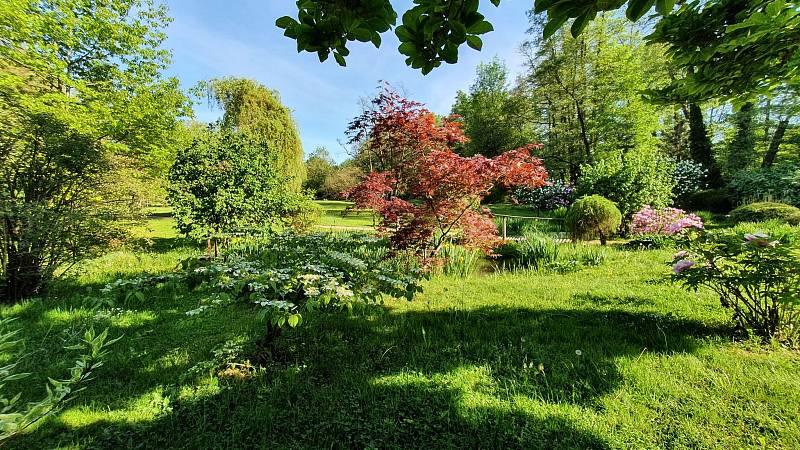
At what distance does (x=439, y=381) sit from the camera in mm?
2535

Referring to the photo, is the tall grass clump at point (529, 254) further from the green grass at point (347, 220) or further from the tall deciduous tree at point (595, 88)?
the tall deciduous tree at point (595, 88)

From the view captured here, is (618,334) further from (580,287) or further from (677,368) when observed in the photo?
(580,287)

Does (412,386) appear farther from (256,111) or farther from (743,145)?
(743,145)

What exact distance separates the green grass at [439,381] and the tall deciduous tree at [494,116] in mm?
18722

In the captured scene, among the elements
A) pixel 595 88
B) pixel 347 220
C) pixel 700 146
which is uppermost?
pixel 595 88

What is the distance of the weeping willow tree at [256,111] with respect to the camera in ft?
41.6

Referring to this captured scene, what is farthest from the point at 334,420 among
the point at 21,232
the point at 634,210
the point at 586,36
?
the point at 586,36

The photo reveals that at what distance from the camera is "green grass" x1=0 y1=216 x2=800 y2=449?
6.48ft

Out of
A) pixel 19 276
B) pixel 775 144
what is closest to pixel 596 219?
pixel 19 276

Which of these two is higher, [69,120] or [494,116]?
[494,116]

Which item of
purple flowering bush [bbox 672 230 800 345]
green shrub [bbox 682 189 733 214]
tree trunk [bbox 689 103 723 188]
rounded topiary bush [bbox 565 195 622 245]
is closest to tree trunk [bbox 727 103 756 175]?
tree trunk [bbox 689 103 723 188]

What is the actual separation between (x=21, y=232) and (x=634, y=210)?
12812 millimetres

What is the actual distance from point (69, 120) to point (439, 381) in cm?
738

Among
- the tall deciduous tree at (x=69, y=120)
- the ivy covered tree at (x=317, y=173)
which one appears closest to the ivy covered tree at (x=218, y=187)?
the tall deciduous tree at (x=69, y=120)
